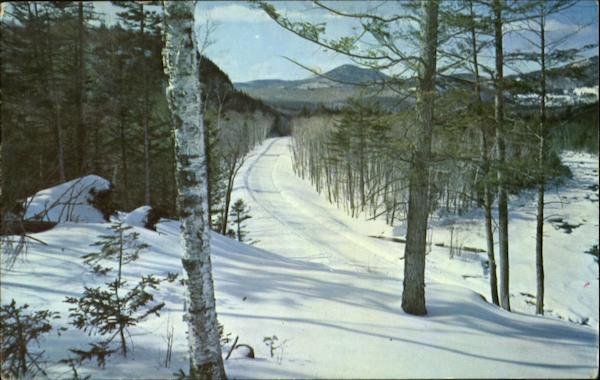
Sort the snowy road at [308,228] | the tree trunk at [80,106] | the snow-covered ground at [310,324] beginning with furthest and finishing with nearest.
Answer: the snowy road at [308,228], the tree trunk at [80,106], the snow-covered ground at [310,324]

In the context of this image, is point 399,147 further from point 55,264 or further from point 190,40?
point 55,264

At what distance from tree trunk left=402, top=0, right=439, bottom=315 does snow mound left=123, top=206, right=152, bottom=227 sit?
22.6 feet

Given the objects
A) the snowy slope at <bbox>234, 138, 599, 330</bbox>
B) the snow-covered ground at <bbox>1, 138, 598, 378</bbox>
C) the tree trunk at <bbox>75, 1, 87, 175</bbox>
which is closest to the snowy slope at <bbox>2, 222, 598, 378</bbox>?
the snow-covered ground at <bbox>1, 138, 598, 378</bbox>

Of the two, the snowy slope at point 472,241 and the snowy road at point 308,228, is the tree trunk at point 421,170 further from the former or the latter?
the snowy road at point 308,228

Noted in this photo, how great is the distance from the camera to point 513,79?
27.5 ft

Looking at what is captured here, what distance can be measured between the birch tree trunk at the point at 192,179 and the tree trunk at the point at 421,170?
353cm

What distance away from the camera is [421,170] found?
17.7ft

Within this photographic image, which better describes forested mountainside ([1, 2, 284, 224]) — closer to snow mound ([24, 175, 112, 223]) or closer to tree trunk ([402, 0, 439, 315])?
snow mound ([24, 175, 112, 223])

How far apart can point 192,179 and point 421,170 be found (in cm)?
378

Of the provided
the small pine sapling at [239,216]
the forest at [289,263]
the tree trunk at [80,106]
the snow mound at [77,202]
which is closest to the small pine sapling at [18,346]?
the forest at [289,263]

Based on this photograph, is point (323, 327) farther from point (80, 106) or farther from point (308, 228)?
point (308, 228)

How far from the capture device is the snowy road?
20047 mm

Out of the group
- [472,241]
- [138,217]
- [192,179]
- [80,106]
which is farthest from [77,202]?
[472,241]

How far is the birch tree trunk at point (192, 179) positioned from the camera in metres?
2.93
